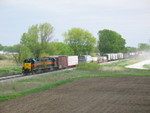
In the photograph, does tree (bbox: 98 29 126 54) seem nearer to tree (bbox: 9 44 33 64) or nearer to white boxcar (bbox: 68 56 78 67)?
white boxcar (bbox: 68 56 78 67)

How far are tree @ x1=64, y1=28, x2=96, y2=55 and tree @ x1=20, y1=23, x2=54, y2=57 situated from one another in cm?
2374

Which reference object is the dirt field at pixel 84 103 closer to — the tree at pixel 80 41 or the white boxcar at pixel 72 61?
the white boxcar at pixel 72 61

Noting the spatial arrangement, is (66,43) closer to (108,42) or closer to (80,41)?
(80,41)

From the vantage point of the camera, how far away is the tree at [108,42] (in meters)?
103

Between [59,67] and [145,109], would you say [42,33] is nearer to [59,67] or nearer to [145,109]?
[59,67]

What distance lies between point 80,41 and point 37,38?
28.2 meters

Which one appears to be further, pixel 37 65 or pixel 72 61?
pixel 72 61

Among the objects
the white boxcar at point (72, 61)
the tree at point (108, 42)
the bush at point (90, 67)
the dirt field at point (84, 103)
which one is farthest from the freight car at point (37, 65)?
the tree at point (108, 42)

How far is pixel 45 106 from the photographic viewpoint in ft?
52.6

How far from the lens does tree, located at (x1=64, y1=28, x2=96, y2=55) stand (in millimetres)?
85688

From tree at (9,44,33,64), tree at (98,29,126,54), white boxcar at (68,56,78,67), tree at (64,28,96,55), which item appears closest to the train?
white boxcar at (68,56,78,67)

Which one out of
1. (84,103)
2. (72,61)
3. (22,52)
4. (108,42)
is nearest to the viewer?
(84,103)

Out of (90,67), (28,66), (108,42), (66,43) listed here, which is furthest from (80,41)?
(28,66)

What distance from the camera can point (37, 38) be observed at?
60.4 metres
